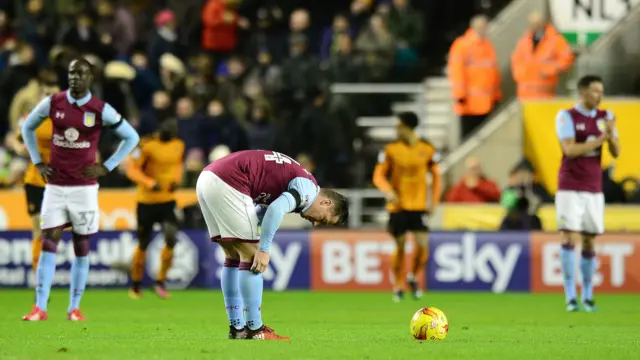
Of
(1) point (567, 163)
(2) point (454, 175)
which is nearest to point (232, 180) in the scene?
(1) point (567, 163)

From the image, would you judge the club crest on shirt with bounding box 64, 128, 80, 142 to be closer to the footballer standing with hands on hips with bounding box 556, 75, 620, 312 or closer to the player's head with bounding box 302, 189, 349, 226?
the player's head with bounding box 302, 189, 349, 226

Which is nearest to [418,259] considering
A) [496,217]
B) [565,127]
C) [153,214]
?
[496,217]

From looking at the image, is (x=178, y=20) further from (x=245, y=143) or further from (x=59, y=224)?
(x=59, y=224)

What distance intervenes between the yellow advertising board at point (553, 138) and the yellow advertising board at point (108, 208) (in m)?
5.78

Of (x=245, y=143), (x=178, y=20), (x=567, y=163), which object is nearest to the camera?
(x=567, y=163)

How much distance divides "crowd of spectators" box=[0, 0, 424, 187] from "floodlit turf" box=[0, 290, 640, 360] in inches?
164

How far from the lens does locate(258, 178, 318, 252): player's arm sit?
1016 cm

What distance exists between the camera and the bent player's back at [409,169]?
18.5 m

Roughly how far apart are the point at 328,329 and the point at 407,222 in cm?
605

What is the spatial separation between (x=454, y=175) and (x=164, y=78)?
5.76 metres

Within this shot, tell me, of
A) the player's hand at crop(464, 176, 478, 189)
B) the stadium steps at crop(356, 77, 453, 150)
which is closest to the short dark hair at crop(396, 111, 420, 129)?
the player's hand at crop(464, 176, 478, 189)

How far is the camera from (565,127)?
50.7 feet

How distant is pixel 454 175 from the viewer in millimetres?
22969

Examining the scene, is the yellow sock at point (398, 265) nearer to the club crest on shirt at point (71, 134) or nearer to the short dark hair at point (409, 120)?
the short dark hair at point (409, 120)
